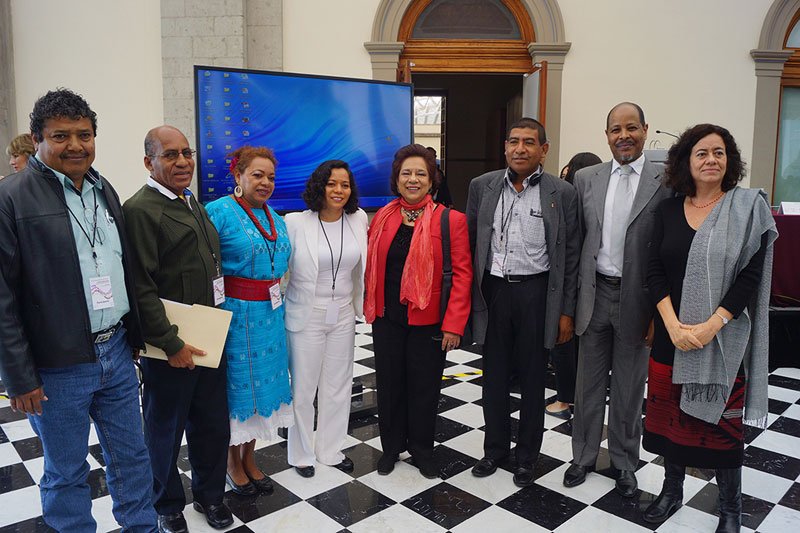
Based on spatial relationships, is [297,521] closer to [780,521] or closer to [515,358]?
[515,358]

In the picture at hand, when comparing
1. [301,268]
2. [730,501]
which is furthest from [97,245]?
[730,501]

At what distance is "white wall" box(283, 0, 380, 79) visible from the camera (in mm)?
6828

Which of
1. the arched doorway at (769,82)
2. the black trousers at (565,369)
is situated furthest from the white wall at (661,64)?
the black trousers at (565,369)

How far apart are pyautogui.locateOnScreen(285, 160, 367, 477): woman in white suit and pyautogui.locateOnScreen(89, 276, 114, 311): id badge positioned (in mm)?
963

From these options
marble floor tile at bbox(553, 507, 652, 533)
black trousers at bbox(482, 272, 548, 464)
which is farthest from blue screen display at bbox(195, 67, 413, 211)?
marble floor tile at bbox(553, 507, 652, 533)

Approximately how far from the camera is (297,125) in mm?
3621

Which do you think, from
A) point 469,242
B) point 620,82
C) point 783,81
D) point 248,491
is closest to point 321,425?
point 248,491

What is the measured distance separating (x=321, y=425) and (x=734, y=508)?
1.85m

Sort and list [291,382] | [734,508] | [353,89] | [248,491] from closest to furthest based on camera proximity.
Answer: [734,508], [248,491], [291,382], [353,89]

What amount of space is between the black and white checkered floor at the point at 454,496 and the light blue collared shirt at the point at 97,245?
1.07m

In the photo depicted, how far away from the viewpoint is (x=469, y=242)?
2889 millimetres

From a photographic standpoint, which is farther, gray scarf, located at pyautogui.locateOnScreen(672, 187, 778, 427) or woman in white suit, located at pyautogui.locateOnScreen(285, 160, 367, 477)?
woman in white suit, located at pyautogui.locateOnScreen(285, 160, 367, 477)

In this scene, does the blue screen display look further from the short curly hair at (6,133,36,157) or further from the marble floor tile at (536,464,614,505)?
the marble floor tile at (536,464,614,505)

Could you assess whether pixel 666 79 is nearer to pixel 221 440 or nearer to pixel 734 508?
pixel 734 508
